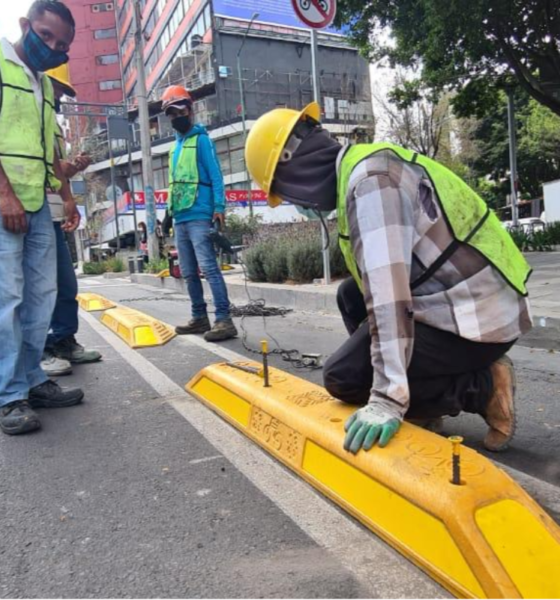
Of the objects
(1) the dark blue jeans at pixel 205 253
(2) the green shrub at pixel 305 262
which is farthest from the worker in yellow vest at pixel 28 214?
(2) the green shrub at pixel 305 262

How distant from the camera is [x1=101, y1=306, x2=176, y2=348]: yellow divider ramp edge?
4941 mm

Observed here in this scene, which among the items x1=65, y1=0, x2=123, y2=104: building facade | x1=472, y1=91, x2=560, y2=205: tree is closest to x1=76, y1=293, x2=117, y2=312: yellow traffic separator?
x1=472, y1=91, x2=560, y2=205: tree

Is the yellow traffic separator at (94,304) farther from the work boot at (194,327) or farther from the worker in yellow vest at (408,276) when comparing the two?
the worker in yellow vest at (408,276)

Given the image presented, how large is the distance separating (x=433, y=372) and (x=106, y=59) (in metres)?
70.4

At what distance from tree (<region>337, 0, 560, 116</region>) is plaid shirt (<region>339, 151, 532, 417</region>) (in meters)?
8.94

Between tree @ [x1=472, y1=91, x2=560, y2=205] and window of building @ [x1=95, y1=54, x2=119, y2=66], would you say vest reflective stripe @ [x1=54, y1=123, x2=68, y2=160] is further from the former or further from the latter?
window of building @ [x1=95, y1=54, x2=119, y2=66]

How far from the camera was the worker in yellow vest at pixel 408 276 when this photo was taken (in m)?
1.85

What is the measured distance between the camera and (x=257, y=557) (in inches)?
63.0

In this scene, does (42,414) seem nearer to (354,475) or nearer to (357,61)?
(354,475)

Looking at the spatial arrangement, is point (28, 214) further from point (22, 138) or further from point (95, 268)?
point (95, 268)

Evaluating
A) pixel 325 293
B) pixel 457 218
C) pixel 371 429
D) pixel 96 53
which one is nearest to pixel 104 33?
pixel 96 53

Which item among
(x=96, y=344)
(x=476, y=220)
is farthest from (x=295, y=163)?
(x=96, y=344)

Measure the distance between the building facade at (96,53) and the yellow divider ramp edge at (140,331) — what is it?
63388mm

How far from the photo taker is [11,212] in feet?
9.19
